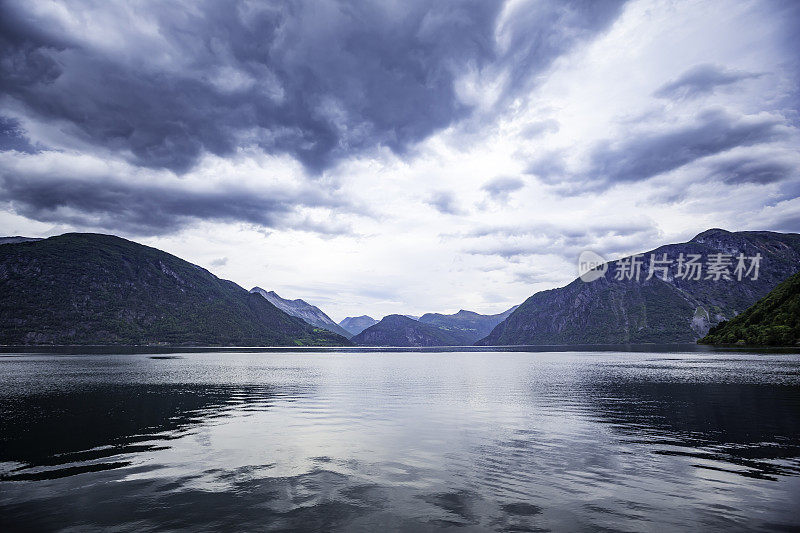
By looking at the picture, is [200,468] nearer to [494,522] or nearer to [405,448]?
[405,448]

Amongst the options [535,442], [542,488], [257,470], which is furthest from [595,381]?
[257,470]

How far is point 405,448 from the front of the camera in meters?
33.1

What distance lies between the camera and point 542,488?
22.6 meters

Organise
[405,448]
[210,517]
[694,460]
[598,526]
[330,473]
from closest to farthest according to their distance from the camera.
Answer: [598,526]
[210,517]
[330,473]
[694,460]
[405,448]

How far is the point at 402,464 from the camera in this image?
2834 cm

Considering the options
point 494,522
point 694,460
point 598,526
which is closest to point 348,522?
point 494,522

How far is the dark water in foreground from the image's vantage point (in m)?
18.7

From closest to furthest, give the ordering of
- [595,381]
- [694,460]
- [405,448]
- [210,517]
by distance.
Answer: [210,517] < [694,460] < [405,448] < [595,381]

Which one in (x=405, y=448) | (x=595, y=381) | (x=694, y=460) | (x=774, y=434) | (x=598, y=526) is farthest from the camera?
(x=595, y=381)

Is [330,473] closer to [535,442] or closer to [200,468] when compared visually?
[200,468]

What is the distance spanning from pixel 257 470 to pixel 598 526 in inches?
797

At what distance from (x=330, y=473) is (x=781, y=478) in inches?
1059

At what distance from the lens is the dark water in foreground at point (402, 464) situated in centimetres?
1872

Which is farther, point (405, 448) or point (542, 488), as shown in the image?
point (405, 448)
